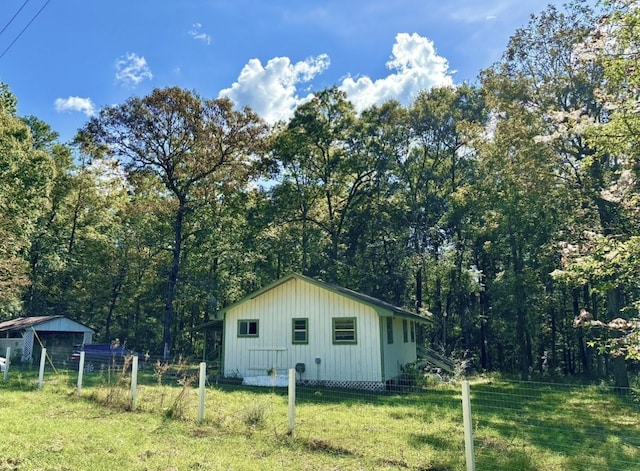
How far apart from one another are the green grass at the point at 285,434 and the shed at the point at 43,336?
11941 mm

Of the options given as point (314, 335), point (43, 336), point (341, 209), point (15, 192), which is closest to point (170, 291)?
point (43, 336)

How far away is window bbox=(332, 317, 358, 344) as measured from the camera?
50.0 ft

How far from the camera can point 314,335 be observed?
51.6 ft

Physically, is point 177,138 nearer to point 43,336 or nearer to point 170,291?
point 170,291

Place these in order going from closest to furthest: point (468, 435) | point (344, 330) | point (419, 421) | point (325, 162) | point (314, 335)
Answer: point (468, 435), point (419, 421), point (344, 330), point (314, 335), point (325, 162)

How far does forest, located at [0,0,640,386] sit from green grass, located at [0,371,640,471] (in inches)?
387

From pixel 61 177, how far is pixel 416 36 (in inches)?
1046

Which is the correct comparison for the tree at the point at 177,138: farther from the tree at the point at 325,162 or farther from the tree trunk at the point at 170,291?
the tree at the point at 325,162

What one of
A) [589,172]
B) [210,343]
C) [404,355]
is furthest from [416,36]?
[210,343]

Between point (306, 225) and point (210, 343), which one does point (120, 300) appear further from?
point (306, 225)

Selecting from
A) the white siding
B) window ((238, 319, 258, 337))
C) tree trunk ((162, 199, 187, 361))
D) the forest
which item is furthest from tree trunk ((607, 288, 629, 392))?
tree trunk ((162, 199, 187, 361))

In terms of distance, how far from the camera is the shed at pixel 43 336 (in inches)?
890

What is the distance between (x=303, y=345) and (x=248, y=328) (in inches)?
94.1

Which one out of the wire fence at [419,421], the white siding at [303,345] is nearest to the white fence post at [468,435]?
the wire fence at [419,421]
